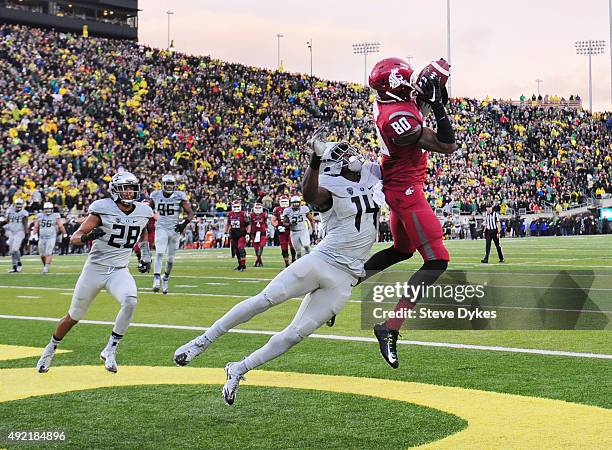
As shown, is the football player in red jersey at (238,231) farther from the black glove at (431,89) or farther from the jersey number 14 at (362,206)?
the black glove at (431,89)

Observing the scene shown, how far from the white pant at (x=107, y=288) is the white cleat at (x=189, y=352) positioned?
7.71ft

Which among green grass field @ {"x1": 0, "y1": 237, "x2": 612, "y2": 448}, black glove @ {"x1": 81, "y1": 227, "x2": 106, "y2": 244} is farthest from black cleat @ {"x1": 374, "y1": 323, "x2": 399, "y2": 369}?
black glove @ {"x1": 81, "y1": 227, "x2": 106, "y2": 244}

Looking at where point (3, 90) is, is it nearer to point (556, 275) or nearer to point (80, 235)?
point (556, 275)

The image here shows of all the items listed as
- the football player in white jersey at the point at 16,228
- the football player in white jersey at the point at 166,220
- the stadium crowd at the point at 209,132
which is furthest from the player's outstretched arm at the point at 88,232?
the stadium crowd at the point at 209,132

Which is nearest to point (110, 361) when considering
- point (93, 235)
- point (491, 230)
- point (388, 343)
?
point (93, 235)

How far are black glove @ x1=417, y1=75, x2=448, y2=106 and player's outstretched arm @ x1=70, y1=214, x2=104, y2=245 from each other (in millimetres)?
3369

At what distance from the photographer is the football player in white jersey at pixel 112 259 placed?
8047 mm

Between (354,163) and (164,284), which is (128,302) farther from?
(164,284)

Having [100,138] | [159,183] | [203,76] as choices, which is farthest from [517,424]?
[203,76]

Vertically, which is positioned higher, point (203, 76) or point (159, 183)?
point (203, 76)

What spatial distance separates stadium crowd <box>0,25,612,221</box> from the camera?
106 ft

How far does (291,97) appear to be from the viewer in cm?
4584

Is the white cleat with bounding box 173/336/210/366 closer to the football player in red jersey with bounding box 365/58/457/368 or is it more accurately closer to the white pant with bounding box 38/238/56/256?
the football player in red jersey with bounding box 365/58/457/368

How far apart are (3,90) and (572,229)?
94.3ft
